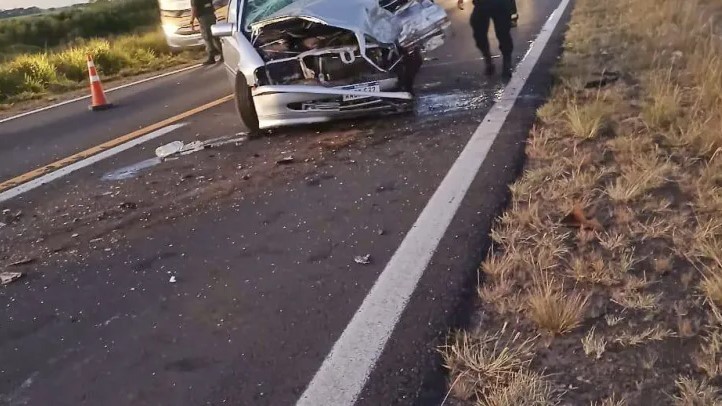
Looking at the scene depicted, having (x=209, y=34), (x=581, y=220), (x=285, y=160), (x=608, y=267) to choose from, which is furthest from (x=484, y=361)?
(x=209, y=34)

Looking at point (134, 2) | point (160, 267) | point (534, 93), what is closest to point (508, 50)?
point (534, 93)

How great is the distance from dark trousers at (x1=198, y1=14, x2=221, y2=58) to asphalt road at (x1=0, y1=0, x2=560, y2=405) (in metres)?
8.08

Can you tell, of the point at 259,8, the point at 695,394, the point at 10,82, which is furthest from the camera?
the point at 10,82

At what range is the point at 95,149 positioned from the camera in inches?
281

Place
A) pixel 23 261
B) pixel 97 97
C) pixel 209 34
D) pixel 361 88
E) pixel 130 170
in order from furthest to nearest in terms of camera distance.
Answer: pixel 209 34 < pixel 97 97 < pixel 361 88 < pixel 130 170 < pixel 23 261

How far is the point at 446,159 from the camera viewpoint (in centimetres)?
520

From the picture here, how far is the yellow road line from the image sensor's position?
20.2 ft

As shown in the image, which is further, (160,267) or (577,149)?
(577,149)

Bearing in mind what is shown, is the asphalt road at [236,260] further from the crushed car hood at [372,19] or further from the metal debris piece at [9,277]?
the crushed car hood at [372,19]

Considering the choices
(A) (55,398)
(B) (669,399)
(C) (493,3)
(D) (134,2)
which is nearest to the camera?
(B) (669,399)

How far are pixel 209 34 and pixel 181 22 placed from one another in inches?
72.8

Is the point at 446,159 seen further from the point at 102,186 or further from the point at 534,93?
the point at 102,186

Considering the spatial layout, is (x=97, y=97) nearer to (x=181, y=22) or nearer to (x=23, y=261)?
(x=23, y=261)

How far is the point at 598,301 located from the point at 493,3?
19.5 feet
